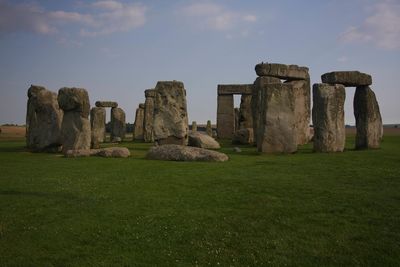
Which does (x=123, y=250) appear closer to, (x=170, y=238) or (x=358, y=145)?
(x=170, y=238)

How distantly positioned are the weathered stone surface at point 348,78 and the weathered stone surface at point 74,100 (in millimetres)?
10290

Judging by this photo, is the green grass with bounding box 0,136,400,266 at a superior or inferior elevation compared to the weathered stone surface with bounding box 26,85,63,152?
inferior

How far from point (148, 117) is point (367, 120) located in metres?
16.2

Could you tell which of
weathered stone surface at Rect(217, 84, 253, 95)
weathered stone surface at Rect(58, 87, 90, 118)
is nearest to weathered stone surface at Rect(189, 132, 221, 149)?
weathered stone surface at Rect(58, 87, 90, 118)

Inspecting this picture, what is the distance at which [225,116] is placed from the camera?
30.0m

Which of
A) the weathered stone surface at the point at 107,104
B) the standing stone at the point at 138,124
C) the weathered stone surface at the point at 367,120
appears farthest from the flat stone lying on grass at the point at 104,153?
the weathered stone surface at the point at 107,104

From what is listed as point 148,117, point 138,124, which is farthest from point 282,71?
point 138,124

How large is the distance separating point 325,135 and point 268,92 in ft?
8.94

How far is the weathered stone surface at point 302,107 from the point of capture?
21864mm

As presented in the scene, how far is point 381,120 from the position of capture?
16766mm

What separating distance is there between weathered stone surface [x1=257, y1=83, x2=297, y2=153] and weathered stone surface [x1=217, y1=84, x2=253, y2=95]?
14.0 meters

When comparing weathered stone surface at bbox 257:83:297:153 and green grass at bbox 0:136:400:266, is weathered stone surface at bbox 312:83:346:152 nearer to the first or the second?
weathered stone surface at bbox 257:83:297:153

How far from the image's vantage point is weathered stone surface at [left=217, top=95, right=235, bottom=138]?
97.2 feet

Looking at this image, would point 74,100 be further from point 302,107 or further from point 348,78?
point 302,107
